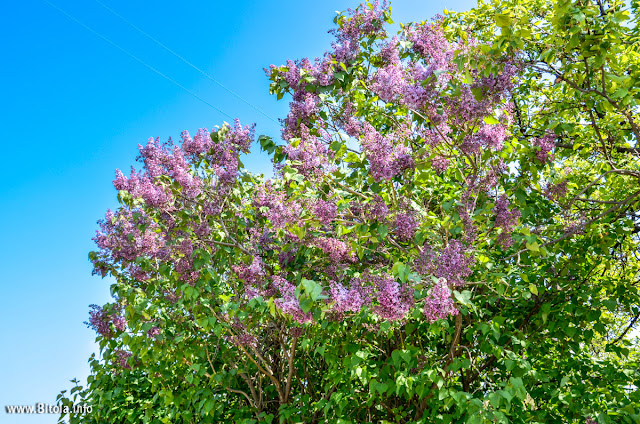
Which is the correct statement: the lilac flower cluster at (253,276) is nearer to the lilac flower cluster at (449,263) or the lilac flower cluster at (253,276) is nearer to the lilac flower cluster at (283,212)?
the lilac flower cluster at (283,212)

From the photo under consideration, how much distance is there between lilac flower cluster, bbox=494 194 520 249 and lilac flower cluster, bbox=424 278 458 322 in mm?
687

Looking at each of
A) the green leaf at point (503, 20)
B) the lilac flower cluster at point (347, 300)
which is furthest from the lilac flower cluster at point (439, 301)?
the green leaf at point (503, 20)

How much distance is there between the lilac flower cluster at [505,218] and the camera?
3.28 meters

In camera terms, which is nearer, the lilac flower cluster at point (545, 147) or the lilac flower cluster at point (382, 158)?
the lilac flower cluster at point (382, 158)

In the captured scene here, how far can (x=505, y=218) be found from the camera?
3.30 metres

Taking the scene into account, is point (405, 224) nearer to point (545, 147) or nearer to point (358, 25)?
point (545, 147)

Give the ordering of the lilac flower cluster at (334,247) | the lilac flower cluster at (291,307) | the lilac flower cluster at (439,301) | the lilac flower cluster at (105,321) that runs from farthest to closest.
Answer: the lilac flower cluster at (105,321), the lilac flower cluster at (334,247), the lilac flower cluster at (291,307), the lilac flower cluster at (439,301)

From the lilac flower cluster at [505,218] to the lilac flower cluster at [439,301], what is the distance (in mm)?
687

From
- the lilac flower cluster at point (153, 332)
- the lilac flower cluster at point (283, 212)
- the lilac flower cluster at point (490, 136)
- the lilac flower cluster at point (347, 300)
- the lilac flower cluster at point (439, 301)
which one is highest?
the lilac flower cluster at point (490, 136)

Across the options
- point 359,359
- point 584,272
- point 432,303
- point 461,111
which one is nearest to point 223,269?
point 359,359

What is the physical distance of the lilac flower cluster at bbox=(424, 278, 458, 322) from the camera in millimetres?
2859

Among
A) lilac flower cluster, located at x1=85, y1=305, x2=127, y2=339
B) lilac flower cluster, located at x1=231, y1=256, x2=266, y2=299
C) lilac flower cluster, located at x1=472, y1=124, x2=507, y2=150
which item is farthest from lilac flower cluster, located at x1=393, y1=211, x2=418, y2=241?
lilac flower cluster, located at x1=85, y1=305, x2=127, y2=339

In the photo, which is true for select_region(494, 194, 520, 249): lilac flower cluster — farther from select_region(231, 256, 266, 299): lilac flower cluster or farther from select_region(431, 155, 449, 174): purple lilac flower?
select_region(231, 256, 266, 299): lilac flower cluster

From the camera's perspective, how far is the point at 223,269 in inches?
171
